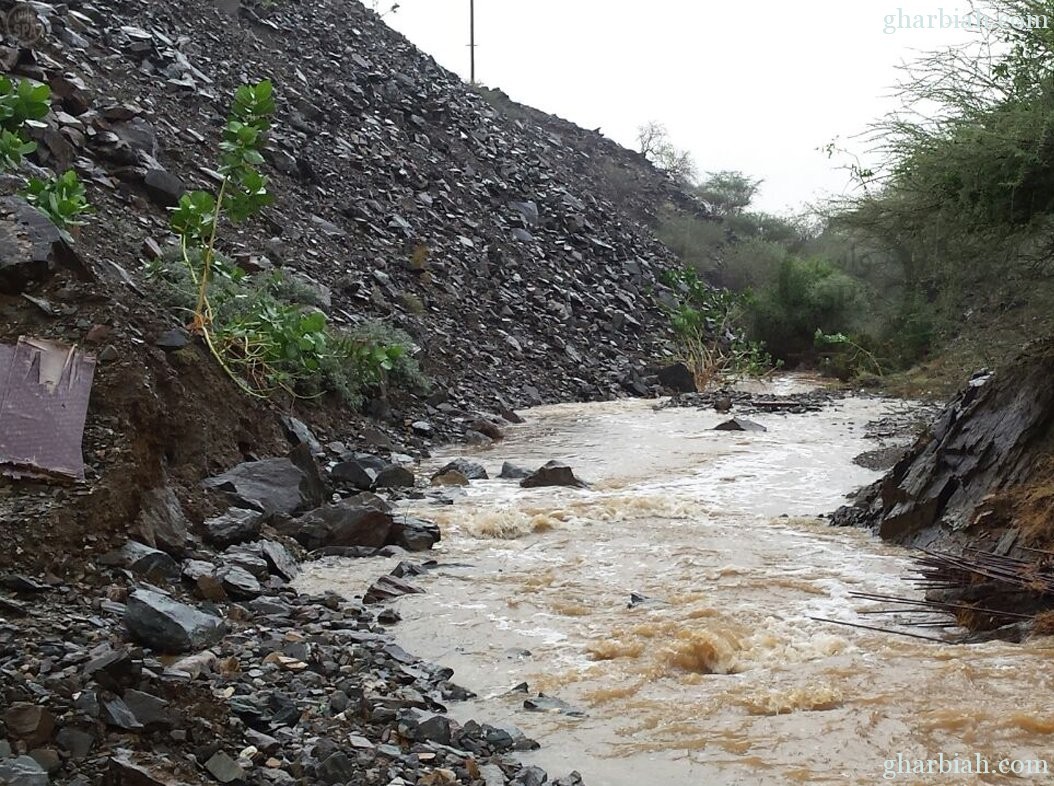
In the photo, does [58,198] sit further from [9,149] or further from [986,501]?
[986,501]

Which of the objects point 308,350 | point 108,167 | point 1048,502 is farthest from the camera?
point 108,167

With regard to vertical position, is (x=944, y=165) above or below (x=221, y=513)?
above

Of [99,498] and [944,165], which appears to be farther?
[944,165]

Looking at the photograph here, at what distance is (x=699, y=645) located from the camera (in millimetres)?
4273

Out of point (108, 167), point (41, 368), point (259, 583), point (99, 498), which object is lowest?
point (259, 583)

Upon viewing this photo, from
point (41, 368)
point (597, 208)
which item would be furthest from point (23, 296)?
point (597, 208)

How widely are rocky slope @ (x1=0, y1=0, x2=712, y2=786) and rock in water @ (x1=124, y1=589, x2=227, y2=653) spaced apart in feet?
0.03

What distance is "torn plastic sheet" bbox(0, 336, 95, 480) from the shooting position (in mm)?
4395

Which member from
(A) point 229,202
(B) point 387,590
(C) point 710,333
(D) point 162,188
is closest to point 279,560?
(B) point 387,590

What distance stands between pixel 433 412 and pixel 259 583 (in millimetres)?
5924

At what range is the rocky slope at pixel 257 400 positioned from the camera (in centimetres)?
311

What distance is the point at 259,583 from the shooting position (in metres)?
4.95

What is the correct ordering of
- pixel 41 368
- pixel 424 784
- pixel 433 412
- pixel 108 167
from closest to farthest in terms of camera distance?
pixel 424 784
pixel 41 368
pixel 108 167
pixel 433 412

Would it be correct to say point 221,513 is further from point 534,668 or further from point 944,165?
point 944,165
